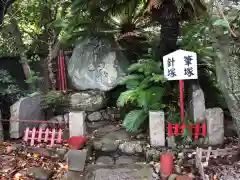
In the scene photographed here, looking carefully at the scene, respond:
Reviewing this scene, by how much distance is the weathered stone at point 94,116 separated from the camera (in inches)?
306

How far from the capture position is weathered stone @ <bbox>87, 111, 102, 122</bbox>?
7.78m

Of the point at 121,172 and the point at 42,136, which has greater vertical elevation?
the point at 42,136

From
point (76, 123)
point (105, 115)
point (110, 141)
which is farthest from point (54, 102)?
point (110, 141)

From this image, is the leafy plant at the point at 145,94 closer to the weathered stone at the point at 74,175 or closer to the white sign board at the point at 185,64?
the white sign board at the point at 185,64

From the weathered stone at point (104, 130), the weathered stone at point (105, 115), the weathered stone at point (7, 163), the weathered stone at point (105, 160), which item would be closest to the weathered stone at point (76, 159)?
the weathered stone at point (105, 160)

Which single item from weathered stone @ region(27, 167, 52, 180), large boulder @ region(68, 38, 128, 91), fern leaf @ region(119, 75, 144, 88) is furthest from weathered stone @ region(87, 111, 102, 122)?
weathered stone @ region(27, 167, 52, 180)

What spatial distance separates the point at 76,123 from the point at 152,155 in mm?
1535

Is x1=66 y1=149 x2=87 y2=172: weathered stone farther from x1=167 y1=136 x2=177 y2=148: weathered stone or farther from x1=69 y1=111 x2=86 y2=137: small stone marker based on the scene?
x1=167 y1=136 x2=177 y2=148: weathered stone

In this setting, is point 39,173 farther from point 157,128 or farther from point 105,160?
point 157,128

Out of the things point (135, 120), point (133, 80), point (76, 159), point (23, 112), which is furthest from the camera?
point (133, 80)

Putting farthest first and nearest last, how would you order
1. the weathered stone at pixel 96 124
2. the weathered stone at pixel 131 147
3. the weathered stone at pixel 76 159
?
the weathered stone at pixel 96 124 → the weathered stone at pixel 131 147 → the weathered stone at pixel 76 159

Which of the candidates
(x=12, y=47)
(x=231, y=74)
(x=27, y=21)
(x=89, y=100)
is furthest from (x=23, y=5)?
(x=231, y=74)

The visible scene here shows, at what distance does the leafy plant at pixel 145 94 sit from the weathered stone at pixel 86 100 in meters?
1.17

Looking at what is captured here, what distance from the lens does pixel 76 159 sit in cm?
539
